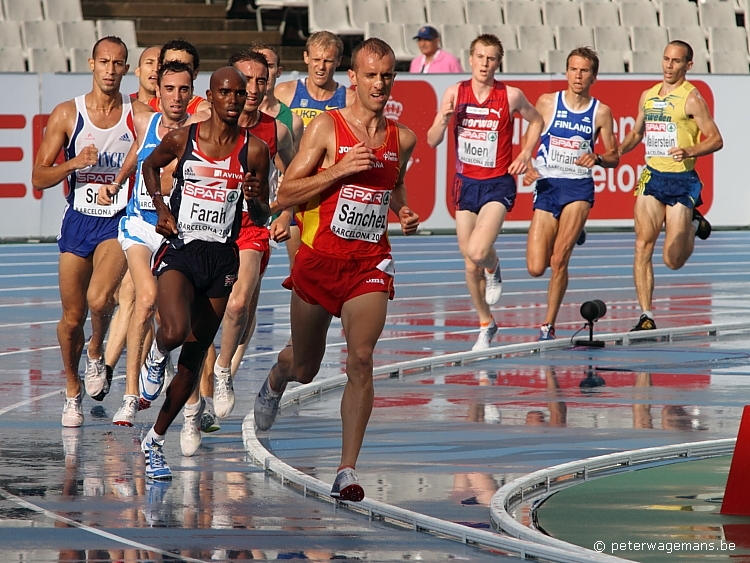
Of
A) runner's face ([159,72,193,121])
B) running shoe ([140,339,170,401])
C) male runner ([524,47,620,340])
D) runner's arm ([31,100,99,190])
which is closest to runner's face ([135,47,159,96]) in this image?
runner's arm ([31,100,99,190])

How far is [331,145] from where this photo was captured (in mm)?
6977

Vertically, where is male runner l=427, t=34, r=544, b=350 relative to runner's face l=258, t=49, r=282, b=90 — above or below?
below

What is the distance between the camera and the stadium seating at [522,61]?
2536 cm

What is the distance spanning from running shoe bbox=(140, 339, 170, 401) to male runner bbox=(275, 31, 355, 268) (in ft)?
9.89

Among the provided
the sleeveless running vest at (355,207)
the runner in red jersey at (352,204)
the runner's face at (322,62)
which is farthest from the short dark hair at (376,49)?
the runner's face at (322,62)

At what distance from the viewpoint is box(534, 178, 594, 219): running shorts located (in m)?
12.4

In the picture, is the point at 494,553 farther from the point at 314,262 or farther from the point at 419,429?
the point at 419,429

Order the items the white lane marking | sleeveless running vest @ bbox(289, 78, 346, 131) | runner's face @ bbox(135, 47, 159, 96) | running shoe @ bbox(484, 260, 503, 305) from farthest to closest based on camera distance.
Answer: running shoe @ bbox(484, 260, 503, 305)
sleeveless running vest @ bbox(289, 78, 346, 131)
runner's face @ bbox(135, 47, 159, 96)
the white lane marking

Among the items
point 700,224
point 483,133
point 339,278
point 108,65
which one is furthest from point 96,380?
point 700,224

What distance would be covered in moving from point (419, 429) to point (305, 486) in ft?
5.71

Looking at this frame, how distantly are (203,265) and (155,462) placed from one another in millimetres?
1026

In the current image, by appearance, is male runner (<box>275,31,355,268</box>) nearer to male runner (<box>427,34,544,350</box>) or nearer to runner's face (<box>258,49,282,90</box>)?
runner's face (<box>258,49,282,90</box>)

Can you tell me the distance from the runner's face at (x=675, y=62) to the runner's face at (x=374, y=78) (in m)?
6.58

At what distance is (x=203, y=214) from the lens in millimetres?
7395
